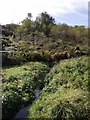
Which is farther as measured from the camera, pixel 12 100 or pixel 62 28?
pixel 62 28

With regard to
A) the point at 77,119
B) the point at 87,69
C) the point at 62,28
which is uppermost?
the point at 62,28

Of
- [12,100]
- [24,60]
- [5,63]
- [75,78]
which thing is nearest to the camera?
[12,100]

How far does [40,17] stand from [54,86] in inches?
2823

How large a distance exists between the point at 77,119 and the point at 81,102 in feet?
3.68

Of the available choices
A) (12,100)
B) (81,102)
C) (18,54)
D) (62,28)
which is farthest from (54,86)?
(62,28)

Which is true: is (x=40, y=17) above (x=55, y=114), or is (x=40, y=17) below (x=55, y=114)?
above

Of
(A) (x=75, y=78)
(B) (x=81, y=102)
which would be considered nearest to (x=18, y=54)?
(A) (x=75, y=78)

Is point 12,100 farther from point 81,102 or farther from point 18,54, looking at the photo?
point 18,54

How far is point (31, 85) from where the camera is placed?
23391 mm

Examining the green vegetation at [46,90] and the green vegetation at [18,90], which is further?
the green vegetation at [18,90]

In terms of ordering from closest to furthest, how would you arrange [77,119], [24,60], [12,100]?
[77,119]
[12,100]
[24,60]

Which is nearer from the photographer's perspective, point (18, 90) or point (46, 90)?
point (18, 90)

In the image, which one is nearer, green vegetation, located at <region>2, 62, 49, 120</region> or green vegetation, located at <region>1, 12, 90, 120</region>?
green vegetation, located at <region>1, 12, 90, 120</region>

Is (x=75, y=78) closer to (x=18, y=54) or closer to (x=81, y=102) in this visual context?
(x=81, y=102)
